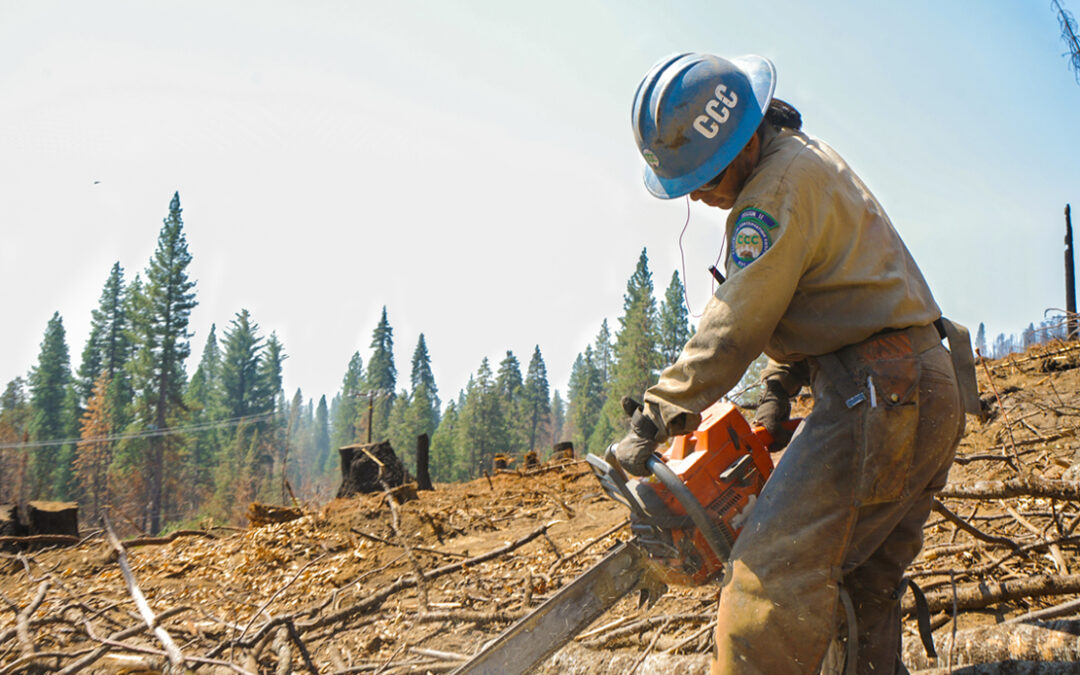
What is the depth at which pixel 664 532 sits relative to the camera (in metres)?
2.31

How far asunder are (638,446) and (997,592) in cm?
203

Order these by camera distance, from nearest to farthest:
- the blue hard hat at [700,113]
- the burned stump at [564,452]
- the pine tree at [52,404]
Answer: the blue hard hat at [700,113]
the burned stump at [564,452]
the pine tree at [52,404]

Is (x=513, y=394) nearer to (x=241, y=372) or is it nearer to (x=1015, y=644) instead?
(x=241, y=372)

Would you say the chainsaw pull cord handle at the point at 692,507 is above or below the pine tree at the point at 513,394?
below

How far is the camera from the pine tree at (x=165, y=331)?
167 ft

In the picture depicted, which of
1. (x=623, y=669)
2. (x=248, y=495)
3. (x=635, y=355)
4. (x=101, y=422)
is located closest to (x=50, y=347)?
(x=101, y=422)

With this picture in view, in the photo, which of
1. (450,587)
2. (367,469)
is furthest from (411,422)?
(450,587)

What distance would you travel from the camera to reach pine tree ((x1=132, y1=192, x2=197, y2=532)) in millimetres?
50844

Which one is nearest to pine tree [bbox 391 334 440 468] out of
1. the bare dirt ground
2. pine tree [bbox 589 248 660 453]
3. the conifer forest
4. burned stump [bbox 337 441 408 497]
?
the conifer forest

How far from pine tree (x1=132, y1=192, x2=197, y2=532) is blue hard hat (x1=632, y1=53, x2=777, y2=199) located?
54300 mm

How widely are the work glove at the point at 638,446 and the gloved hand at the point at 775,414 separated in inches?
26.4

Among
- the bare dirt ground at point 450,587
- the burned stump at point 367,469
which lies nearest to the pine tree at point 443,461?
the burned stump at point 367,469

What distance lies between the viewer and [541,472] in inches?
440

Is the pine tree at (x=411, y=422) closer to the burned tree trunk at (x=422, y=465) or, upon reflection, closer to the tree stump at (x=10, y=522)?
the burned tree trunk at (x=422, y=465)
